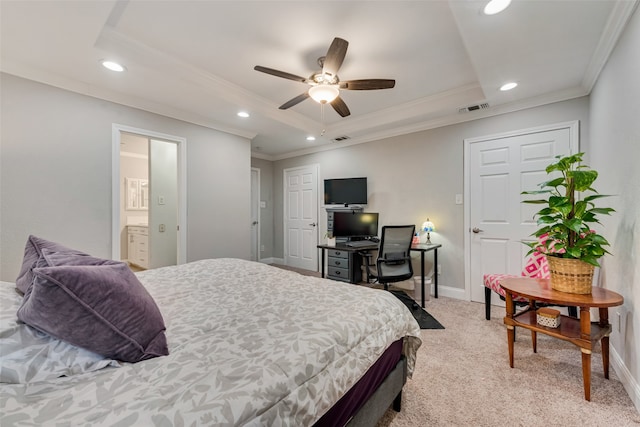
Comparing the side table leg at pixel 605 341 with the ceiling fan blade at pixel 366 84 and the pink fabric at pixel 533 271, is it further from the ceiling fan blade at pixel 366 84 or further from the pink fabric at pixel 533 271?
the ceiling fan blade at pixel 366 84

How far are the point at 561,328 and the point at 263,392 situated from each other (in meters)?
2.16

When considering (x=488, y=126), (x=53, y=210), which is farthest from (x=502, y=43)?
(x=53, y=210)

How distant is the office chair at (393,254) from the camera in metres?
3.01

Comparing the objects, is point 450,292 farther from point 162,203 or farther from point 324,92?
point 162,203

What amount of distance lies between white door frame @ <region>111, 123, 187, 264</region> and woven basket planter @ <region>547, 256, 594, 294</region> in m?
3.77

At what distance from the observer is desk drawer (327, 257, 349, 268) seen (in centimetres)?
371

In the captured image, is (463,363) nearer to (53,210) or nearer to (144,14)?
(144,14)

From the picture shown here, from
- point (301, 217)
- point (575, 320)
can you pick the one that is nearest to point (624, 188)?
point (575, 320)

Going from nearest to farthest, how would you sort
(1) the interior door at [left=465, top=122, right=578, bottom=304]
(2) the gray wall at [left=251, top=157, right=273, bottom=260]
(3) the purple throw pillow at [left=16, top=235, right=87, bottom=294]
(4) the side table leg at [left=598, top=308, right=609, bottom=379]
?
1. (3) the purple throw pillow at [left=16, top=235, right=87, bottom=294]
2. (4) the side table leg at [left=598, top=308, right=609, bottom=379]
3. (1) the interior door at [left=465, top=122, right=578, bottom=304]
4. (2) the gray wall at [left=251, top=157, right=273, bottom=260]

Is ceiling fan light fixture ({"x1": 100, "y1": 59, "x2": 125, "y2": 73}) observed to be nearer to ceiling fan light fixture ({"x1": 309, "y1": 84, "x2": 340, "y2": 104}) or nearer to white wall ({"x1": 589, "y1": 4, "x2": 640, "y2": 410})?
ceiling fan light fixture ({"x1": 309, "y1": 84, "x2": 340, "y2": 104})

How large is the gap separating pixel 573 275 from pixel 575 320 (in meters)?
0.52

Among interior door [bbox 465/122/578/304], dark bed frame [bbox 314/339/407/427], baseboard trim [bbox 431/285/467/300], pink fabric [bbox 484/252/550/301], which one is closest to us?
dark bed frame [bbox 314/339/407/427]

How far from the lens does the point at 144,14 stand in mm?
1922

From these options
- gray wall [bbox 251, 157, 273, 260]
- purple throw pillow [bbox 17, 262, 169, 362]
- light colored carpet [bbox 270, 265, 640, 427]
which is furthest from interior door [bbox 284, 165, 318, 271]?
purple throw pillow [bbox 17, 262, 169, 362]
